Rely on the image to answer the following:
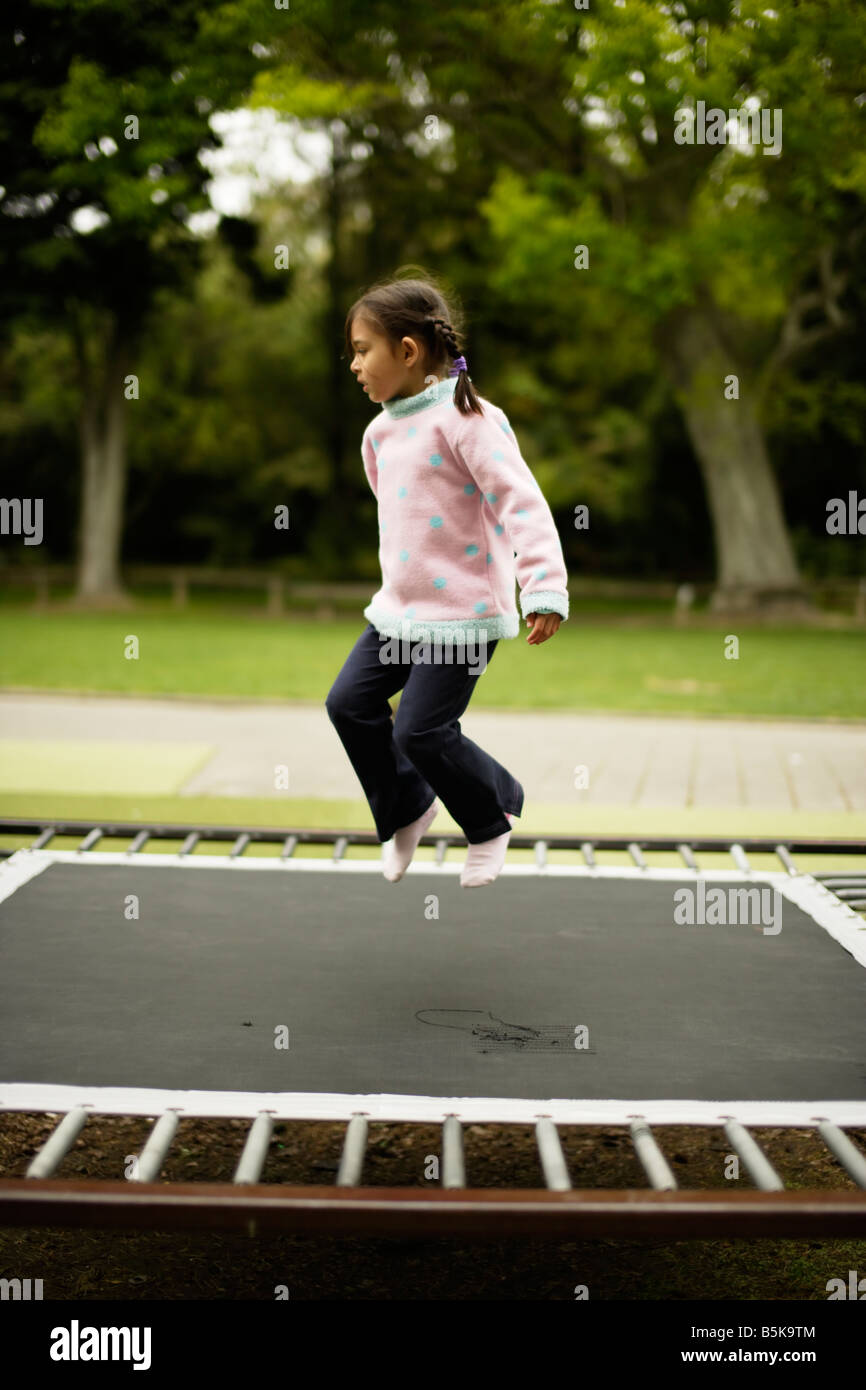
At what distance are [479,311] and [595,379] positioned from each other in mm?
1915

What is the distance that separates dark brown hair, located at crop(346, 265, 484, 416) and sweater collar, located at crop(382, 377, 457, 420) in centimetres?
3

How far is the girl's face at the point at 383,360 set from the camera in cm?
208

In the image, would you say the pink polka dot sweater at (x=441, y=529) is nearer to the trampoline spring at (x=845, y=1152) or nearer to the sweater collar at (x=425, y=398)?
the sweater collar at (x=425, y=398)

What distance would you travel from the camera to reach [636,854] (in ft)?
9.53

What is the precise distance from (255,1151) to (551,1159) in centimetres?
31

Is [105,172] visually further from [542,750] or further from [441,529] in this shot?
[441,529]

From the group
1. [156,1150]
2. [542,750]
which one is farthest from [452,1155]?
[542,750]

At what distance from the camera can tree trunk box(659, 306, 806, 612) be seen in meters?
12.6

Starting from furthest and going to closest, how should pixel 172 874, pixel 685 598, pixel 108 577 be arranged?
pixel 108 577
pixel 685 598
pixel 172 874

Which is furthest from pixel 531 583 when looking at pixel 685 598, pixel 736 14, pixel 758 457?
pixel 758 457

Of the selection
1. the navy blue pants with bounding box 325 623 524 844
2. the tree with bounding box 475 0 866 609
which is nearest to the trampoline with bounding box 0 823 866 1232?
the navy blue pants with bounding box 325 623 524 844

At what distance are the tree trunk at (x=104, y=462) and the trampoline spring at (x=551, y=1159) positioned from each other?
1371cm
